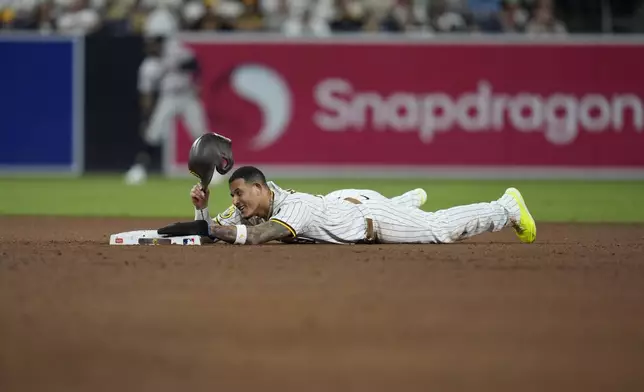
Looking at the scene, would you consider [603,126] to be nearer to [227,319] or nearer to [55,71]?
[55,71]

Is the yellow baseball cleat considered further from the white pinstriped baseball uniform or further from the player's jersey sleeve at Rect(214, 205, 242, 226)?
the player's jersey sleeve at Rect(214, 205, 242, 226)

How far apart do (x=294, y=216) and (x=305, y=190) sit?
8136mm

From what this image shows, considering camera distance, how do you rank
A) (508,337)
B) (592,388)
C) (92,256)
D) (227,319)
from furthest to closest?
(92,256) < (227,319) < (508,337) < (592,388)

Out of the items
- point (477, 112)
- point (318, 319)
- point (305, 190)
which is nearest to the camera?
point (318, 319)

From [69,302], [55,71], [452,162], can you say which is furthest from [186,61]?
[69,302]

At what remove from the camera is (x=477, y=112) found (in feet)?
63.6

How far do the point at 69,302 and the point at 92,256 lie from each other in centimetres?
230

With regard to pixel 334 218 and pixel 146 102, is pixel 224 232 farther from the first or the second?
pixel 146 102

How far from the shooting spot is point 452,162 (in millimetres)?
19469

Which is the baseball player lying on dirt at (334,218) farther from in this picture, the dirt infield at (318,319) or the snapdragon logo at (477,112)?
the snapdragon logo at (477,112)

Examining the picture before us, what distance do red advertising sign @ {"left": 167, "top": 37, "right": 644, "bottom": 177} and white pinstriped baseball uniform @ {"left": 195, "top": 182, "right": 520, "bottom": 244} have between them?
33.3 feet

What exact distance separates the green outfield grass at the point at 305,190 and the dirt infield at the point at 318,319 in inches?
198

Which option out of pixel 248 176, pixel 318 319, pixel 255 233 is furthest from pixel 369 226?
pixel 318 319

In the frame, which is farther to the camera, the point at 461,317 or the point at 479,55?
the point at 479,55
